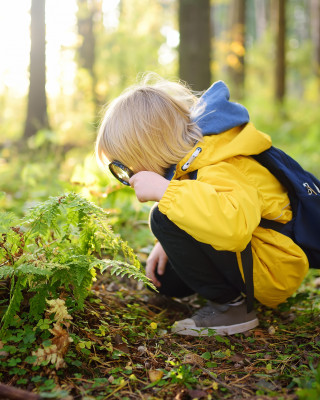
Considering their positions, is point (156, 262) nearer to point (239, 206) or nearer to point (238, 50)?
point (239, 206)

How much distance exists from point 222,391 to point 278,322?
0.94 metres

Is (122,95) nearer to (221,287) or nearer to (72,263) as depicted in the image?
(72,263)

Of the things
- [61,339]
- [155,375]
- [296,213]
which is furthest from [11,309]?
[296,213]

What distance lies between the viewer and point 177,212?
2.12m

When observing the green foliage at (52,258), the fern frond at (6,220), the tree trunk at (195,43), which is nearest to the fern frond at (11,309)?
the green foliage at (52,258)

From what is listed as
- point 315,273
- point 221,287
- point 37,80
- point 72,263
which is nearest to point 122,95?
point 72,263

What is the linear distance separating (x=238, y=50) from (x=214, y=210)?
1467 cm

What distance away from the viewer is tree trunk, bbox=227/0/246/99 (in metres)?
15.1

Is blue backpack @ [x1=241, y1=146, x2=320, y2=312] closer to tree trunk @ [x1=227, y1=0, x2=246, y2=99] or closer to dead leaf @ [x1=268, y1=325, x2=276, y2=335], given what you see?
dead leaf @ [x1=268, y1=325, x2=276, y2=335]

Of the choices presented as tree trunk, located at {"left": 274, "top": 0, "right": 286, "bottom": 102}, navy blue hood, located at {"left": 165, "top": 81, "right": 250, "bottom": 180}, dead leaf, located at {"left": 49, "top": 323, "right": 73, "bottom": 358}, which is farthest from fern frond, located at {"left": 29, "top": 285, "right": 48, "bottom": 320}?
tree trunk, located at {"left": 274, "top": 0, "right": 286, "bottom": 102}

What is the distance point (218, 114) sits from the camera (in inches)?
96.5

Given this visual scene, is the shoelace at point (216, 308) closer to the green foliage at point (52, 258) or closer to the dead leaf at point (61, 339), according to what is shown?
the green foliage at point (52, 258)

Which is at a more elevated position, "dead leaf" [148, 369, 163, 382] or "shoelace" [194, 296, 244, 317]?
"dead leaf" [148, 369, 163, 382]

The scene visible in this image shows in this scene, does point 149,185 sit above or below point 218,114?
below
